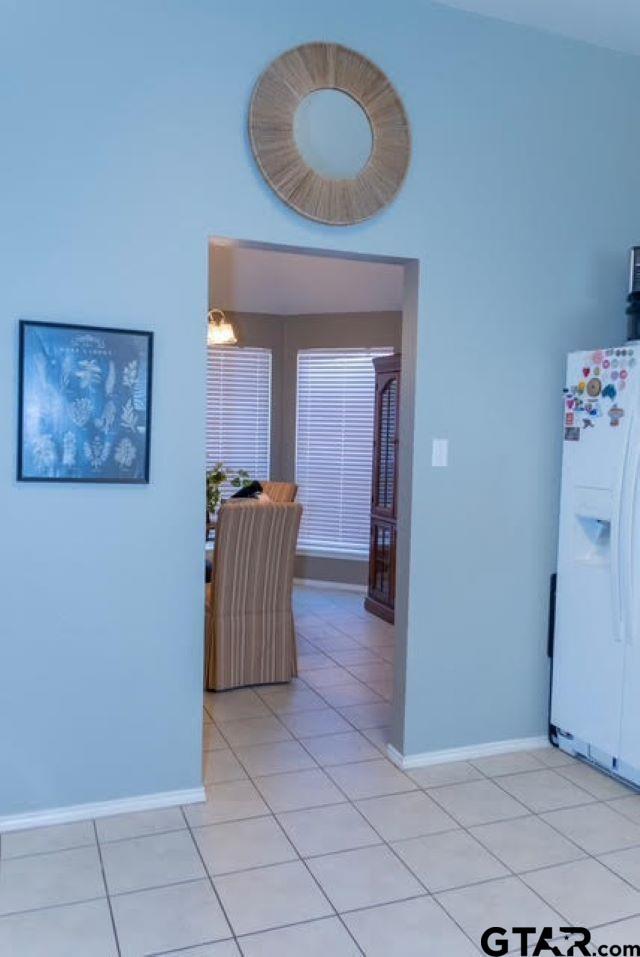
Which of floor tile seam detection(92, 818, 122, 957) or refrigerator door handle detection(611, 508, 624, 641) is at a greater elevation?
refrigerator door handle detection(611, 508, 624, 641)

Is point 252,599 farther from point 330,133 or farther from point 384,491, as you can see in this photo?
point 330,133

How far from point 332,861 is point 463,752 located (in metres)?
0.99

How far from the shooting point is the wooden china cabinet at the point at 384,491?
18.1 ft

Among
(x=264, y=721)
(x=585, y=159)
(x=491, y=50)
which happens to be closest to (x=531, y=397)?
(x=585, y=159)

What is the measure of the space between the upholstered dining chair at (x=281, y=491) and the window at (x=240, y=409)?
39.0 inches

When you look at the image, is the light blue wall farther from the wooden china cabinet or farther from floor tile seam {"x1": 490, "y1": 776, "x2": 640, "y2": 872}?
the wooden china cabinet

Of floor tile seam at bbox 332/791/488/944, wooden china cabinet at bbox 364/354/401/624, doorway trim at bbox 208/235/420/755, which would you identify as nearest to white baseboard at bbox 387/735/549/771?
doorway trim at bbox 208/235/420/755

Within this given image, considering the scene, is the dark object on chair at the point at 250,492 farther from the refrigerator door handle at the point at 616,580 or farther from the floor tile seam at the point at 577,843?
the floor tile seam at the point at 577,843

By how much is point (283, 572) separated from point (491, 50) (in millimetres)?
2556

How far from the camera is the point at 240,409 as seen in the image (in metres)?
6.59

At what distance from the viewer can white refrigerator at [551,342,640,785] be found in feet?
9.58

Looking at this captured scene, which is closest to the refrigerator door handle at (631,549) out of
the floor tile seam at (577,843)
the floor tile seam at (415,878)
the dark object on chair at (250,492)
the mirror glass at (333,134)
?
the floor tile seam at (577,843)

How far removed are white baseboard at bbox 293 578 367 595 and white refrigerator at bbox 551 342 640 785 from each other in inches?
124

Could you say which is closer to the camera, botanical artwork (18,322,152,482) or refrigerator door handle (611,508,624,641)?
botanical artwork (18,322,152,482)
